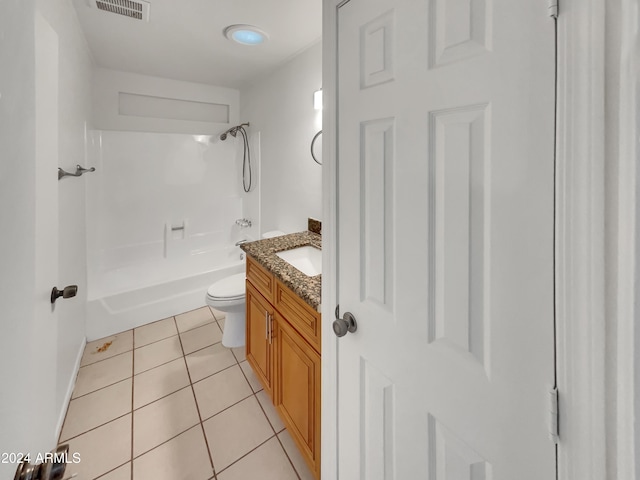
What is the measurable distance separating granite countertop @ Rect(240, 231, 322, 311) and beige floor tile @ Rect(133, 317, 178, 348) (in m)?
1.35

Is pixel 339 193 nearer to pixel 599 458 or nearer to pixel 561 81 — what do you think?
pixel 561 81

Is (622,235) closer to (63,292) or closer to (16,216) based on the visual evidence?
(16,216)

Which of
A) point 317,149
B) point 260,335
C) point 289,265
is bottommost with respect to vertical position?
point 260,335

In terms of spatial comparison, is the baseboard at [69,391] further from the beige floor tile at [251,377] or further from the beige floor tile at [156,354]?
the beige floor tile at [251,377]

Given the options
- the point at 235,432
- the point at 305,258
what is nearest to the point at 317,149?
the point at 305,258

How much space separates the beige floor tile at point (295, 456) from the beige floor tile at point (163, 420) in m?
0.50

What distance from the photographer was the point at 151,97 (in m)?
2.99

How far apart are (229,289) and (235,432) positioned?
981mm

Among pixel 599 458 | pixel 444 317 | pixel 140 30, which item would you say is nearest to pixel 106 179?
pixel 140 30

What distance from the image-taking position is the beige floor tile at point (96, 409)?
5.21ft

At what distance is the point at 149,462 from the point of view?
1404 millimetres

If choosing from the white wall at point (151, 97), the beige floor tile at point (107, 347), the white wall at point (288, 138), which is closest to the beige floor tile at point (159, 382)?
the beige floor tile at point (107, 347)

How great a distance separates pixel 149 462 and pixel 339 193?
1566 millimetres

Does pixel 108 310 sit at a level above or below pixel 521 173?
below
